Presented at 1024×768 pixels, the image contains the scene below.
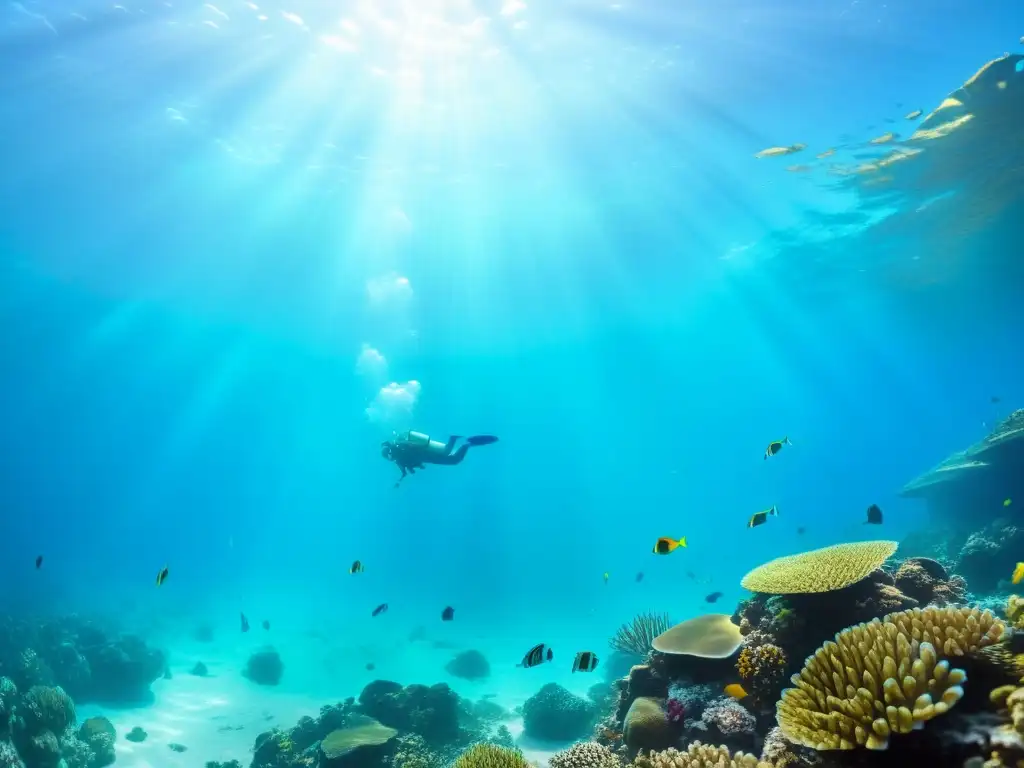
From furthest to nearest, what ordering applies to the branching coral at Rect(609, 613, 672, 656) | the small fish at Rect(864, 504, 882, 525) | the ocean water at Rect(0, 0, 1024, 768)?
the ocean water at Rect(0, 0, 1024, 768) < the branching coral at Rect(609, 613, 672, 656) < the small fish at Rect(864, 504, 882, 525)

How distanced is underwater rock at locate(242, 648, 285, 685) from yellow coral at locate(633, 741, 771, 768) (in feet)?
85.6

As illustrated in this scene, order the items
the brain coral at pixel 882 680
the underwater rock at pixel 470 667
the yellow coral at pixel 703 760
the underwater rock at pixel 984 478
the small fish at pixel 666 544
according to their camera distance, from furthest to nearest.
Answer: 1. the underwater rock at pixel 470 667
2. the underwater rock at pixel 984 478
3. the small fish at pixel 666 544
4. the yellow coral at pixel 703 760
5. the brain coral at pixel 882 680

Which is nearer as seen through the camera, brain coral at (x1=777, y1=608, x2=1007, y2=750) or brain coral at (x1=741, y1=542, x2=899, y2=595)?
brain coral at (x1=777, y1=608, x2=1007, y2=750)

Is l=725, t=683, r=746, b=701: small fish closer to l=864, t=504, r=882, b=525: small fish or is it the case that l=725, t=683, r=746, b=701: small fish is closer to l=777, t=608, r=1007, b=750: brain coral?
l=777, t=608, r=1007, b=750: brain coral

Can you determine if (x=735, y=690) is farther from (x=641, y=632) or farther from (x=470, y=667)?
(x=470, y=667)

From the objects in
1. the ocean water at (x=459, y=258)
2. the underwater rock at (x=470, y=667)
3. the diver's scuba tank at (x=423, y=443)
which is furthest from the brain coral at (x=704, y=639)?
the underwater rock at (x=470, y=667)

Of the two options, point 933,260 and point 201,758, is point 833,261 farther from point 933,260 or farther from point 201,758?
point 201,758

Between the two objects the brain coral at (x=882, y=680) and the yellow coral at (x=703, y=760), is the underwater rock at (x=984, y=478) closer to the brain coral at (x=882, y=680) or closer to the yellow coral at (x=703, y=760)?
the brain coral at (x=882, y=680)

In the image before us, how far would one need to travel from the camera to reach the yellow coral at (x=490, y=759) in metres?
5.60

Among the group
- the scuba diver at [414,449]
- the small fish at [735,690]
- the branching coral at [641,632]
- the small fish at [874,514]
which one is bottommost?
the small fish at [735,690]

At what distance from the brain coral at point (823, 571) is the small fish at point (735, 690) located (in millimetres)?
1089

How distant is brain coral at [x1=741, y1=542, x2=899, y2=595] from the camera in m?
5.59

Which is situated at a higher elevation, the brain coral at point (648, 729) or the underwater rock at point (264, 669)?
the underwater rock at point (264, 669)

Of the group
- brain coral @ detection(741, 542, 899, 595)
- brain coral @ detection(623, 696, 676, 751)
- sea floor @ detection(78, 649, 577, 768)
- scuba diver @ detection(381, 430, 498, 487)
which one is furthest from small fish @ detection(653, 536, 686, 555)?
scuba diver @ detection(381, 430, 498, 487)
